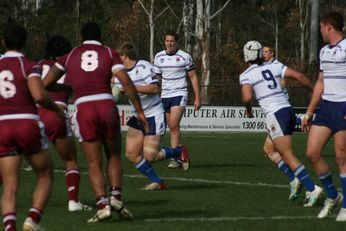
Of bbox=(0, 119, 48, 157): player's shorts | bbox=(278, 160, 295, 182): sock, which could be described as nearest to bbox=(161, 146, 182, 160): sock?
bbox=(278, 160, 295, 182): sock

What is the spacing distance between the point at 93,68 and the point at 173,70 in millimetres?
8509

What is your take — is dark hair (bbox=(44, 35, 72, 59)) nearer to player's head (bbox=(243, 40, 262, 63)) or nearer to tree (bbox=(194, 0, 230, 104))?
player's head (bbox=(243, 40, 262, 63))

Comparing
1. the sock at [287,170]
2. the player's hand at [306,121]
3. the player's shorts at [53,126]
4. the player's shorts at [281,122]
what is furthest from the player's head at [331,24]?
the player's shorts at [53,126]

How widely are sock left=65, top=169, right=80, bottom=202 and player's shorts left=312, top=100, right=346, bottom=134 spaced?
298cm

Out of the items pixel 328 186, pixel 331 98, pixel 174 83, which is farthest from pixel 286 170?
pixel 174 83

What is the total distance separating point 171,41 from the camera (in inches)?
774

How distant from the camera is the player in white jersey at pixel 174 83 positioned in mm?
19953

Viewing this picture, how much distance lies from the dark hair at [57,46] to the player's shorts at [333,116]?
3204 mm

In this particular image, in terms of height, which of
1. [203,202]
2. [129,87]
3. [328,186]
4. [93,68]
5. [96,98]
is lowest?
[203,202]

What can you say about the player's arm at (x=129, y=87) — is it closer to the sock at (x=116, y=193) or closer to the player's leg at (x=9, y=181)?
the sock at (x=116, y=193)

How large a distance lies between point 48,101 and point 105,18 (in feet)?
231

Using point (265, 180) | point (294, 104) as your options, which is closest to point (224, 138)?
point (294, 104)

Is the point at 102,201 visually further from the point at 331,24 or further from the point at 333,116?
the point at 331,24

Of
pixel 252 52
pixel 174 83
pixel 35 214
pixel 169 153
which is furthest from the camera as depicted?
pixel 174 83
